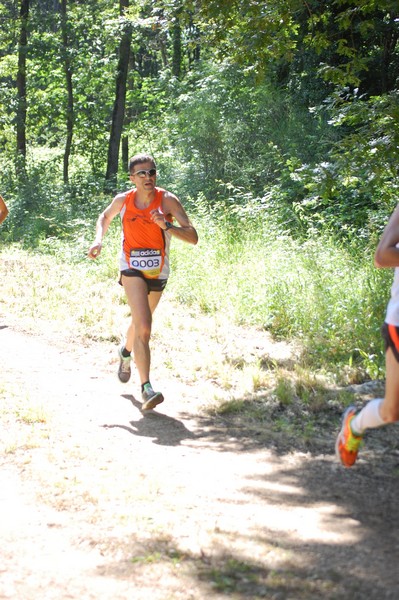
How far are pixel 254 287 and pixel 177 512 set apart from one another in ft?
19.5

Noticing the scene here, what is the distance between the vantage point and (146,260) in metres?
7.04

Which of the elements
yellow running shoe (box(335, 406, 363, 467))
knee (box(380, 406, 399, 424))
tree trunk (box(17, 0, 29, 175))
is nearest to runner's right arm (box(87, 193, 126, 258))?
yellow running shoe (box(335, 406, 363, 467))

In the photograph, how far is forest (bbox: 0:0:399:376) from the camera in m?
8.91

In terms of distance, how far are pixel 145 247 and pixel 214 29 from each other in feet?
13.9

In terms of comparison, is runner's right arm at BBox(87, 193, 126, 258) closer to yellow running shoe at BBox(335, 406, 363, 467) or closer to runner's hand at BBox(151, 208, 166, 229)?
runner's hand at BBox(151, 208, 166, 229)

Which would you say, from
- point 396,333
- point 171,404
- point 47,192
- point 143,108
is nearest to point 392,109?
point 171,404

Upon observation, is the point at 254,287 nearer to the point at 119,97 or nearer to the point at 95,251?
the point at 95,251

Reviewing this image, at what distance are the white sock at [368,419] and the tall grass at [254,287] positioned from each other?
264cm

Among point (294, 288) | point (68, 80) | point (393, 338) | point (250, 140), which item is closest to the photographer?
point (393, 338)

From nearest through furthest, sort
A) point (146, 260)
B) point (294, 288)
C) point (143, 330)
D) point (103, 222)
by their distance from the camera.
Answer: point (143, 330) < point (146, 260) < point (103, 222) < point (294, 288)

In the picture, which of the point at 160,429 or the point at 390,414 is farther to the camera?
the point at 160,429

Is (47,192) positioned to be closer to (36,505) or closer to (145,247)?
(145,247)

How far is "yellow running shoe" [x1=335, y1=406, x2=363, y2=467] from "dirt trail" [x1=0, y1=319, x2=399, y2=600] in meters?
0.21

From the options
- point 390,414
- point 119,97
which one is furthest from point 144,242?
point 119,97
